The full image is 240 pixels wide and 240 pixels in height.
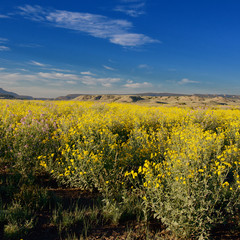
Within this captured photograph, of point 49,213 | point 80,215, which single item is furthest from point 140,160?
point 49,213

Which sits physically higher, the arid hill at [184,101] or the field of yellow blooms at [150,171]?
the arid hill at [184,101]

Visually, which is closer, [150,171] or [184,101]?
[150,171]

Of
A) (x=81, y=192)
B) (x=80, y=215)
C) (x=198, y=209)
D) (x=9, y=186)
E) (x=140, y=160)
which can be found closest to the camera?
(x=198, y=209)

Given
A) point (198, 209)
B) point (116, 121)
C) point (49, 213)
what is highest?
point (116, 121)

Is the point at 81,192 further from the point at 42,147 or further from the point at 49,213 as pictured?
the point at 42,147

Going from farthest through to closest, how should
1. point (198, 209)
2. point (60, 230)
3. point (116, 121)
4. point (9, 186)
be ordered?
point (116, 121)
point (9, 186)
point (60, 230)
point (198, 209)

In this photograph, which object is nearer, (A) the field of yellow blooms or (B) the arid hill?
(A) the field of yellow blooms

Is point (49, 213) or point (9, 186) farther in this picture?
Result: point (9, 186)

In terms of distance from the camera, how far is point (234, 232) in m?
2.99

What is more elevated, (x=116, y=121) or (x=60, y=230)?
(x=116, y=121)

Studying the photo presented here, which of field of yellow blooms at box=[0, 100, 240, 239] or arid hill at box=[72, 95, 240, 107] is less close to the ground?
arid hill at box=[72, 95, 240, 107]

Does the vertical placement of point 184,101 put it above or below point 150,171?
above

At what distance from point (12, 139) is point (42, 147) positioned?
85 centimetres

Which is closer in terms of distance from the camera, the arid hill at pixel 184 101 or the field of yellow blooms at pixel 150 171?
the field of yellow blooms at pixel 150 171
